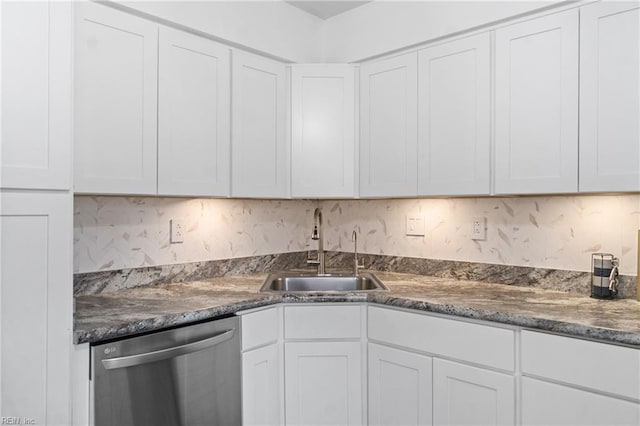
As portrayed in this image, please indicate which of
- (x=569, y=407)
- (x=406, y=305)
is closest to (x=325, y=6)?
(x=406, y=305)

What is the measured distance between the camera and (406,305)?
2.05m

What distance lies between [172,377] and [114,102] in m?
1.10

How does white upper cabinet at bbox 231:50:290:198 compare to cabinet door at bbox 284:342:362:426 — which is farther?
white upper cabinet at bbox 231:50:290:198

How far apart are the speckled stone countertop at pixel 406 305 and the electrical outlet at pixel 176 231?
0.24 metres

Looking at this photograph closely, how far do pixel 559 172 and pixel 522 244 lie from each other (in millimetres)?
545

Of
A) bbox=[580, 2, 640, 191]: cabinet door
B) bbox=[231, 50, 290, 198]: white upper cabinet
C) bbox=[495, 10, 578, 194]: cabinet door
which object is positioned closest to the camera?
bbox=[580, 2, 640, 191]: cabinet door

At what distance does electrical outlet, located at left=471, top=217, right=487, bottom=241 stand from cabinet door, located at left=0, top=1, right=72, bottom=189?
1.93 m

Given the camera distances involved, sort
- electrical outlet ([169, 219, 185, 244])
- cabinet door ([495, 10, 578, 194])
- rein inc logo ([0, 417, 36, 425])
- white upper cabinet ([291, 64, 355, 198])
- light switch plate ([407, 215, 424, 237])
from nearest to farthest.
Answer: rein inc logo ([0, 417, 36, 425])
cabinet door ([495, 10, 578, 194])
electrical outlet ([169, 219, 185, 244])
white upper cabinet ([291, 64, 355, 198])
light switch plate ([407, 215, 424, 237])

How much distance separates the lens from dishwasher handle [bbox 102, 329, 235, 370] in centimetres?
158

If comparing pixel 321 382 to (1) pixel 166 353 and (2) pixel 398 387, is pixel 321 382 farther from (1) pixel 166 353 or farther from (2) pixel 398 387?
(1) pixel 166 353

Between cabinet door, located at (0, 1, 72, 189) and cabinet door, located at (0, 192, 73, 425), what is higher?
cabinet door, located at (0, 1, 72, 189)

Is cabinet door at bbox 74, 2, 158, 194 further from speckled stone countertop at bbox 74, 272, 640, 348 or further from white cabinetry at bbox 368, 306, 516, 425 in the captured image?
white cabinetry at bbox 368, 306, 516, 425

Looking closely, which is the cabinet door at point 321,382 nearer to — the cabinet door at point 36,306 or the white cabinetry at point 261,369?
the white cabinetry at point 261,369

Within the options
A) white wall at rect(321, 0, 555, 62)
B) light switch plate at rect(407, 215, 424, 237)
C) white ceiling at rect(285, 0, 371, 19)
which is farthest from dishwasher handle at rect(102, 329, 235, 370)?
white ceiling at rect(285, 0, 371, 19)
